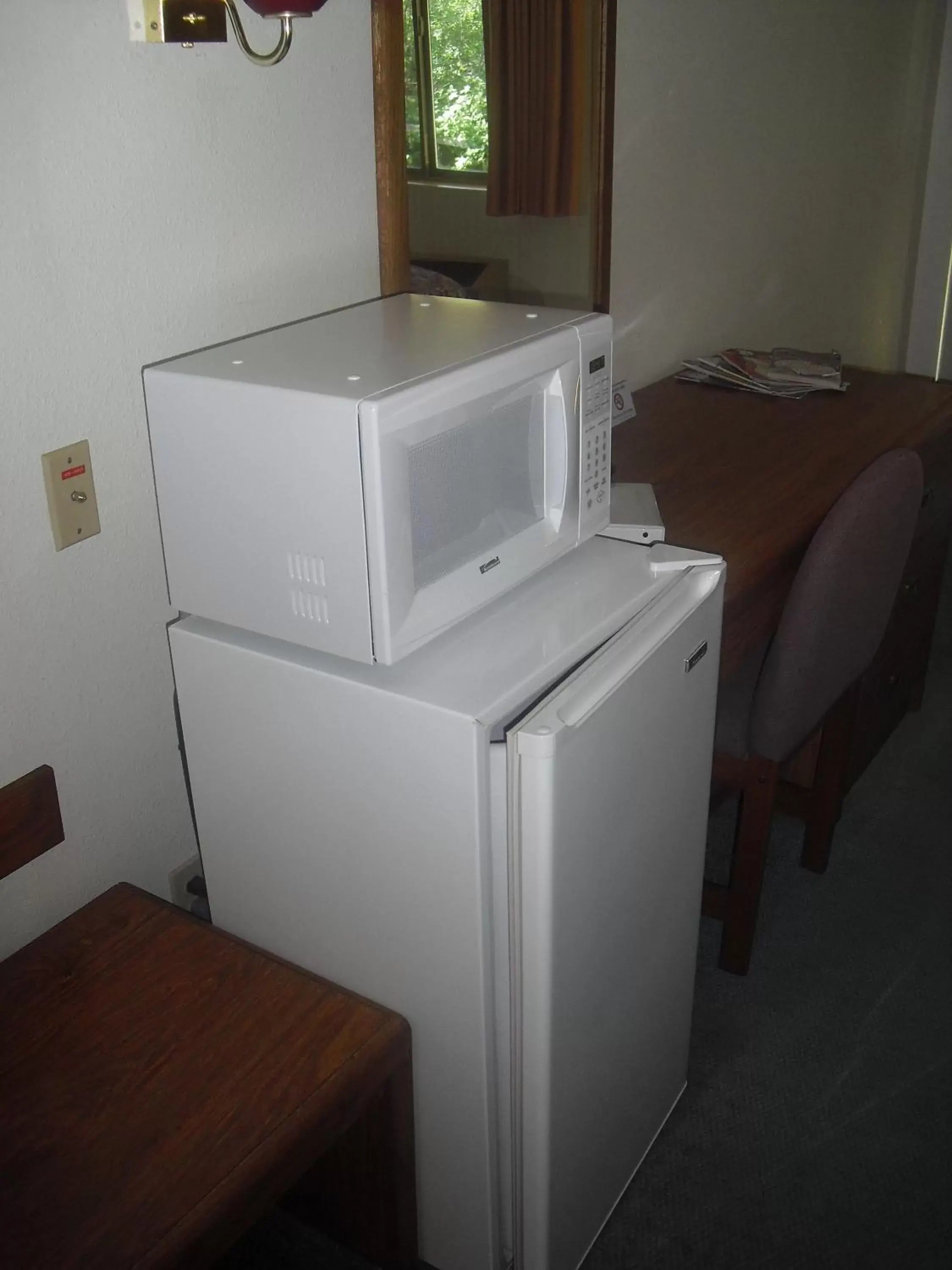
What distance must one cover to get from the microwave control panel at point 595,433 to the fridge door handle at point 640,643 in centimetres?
14

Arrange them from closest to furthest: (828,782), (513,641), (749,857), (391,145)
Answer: (513,641) < (391,145) < (749,857) < (828,782)

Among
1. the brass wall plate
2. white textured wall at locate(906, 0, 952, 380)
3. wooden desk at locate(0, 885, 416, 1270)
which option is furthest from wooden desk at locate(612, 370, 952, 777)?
Answer: white textured wall at locate(906, 0, 952, 380)

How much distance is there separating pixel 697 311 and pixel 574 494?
149cm

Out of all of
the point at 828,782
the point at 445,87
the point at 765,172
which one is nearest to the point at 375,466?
the point at 445,87

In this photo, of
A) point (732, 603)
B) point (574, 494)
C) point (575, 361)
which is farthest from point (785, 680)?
point (575, 361)

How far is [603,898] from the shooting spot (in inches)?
51.4

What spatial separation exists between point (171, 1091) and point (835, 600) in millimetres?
1153

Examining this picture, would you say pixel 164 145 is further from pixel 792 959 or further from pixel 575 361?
pixel 792 959

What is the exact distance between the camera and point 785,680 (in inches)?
70.2

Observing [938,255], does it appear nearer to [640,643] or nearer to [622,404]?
[622,404]

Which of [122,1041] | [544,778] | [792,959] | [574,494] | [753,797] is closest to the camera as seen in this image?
[544,778]

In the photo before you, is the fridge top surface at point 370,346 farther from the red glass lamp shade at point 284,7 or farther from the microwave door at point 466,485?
the red glass lamp shade at point 284,7

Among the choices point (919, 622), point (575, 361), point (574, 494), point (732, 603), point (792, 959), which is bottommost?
point (792, 959)

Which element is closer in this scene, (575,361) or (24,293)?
(24,293)
